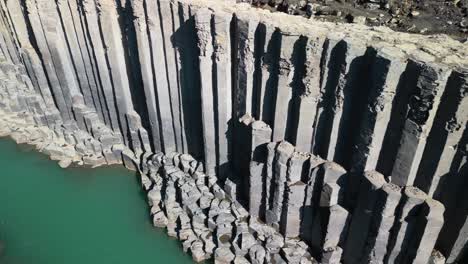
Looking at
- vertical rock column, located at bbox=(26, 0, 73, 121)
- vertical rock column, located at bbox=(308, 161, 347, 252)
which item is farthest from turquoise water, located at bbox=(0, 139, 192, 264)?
vertical rock column, located at bbox=(308, 161, 347, 252)

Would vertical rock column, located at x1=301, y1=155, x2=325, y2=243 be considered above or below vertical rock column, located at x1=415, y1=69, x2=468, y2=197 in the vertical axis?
below

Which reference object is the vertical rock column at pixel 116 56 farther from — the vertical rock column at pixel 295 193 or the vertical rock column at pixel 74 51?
the vertical rock column at pixel 295 193

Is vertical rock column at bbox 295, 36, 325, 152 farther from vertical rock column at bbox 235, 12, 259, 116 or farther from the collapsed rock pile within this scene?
the collapsed rock pile

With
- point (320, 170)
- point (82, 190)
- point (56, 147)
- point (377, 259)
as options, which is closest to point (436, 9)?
point (320, 170)

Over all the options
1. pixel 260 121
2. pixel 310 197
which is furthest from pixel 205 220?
pixel 260 121

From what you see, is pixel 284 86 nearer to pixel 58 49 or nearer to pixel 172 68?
pixel 172 68

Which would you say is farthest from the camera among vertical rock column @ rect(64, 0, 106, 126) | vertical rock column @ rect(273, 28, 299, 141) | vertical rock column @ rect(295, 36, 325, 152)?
vertical rock column @ rect(64, 0, 106, 126)

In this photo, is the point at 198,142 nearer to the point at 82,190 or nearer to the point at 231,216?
the point at 231,216

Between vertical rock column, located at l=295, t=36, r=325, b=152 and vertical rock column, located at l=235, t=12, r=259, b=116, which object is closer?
vertical rock column, located at l=295, t=36, r=325, b=152
